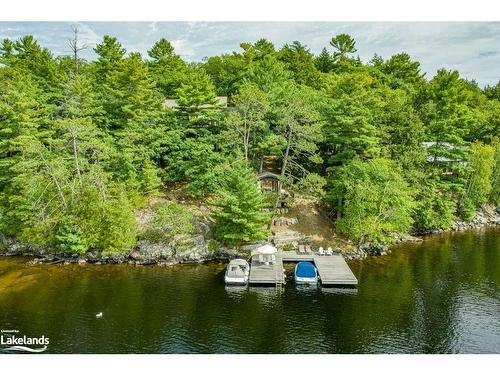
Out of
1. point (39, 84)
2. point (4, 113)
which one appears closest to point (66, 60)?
point (39, 84)

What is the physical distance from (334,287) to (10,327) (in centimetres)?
2075

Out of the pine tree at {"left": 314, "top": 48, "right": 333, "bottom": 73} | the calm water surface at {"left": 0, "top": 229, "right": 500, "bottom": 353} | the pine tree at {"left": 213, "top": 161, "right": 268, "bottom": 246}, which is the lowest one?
the calm water surface at {"left": 0, "top": 229, "right": 500, "bottom": 353}

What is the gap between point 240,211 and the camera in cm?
3347

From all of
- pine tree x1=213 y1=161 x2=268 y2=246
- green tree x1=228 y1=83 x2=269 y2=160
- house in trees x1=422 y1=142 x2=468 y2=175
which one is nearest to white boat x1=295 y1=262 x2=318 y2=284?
pine tree x1=213 y1=161 x2=268 y2=246

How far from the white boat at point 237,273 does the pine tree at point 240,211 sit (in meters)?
3.51

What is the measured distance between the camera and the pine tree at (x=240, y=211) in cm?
3375

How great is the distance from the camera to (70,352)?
2092 cm

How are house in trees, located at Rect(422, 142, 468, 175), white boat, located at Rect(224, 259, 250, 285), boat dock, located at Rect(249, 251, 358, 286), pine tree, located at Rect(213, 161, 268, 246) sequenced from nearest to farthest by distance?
1. white boat, located at Rect(224, 259, 250, 285)
2. boat dock, located at Rect(249, 251, 358, 286)
3. pine tree, located at Rect(213, 161, 268, 246)
4. house in trees, located at Rect(422, 142, 468, 175)

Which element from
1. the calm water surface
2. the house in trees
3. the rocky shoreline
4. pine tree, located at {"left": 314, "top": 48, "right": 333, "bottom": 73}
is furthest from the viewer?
pine tree, located at {"left": 314, "top": 48, "right": 333, "bottom": 73}

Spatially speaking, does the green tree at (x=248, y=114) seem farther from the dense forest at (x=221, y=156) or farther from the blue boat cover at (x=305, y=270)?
the blue boat cover at (x=305, y=270)

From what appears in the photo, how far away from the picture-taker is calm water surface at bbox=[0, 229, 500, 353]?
21984 mm

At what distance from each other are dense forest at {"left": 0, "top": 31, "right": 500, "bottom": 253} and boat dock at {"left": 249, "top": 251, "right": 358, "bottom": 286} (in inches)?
117

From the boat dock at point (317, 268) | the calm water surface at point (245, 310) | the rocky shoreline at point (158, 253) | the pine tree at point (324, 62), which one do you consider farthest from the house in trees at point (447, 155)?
the pine tree at point (324, 62)

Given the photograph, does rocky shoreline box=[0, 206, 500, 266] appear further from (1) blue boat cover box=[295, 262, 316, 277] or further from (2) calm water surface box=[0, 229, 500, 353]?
(1) blue boat cover box=[295, 262, 316, 277]
